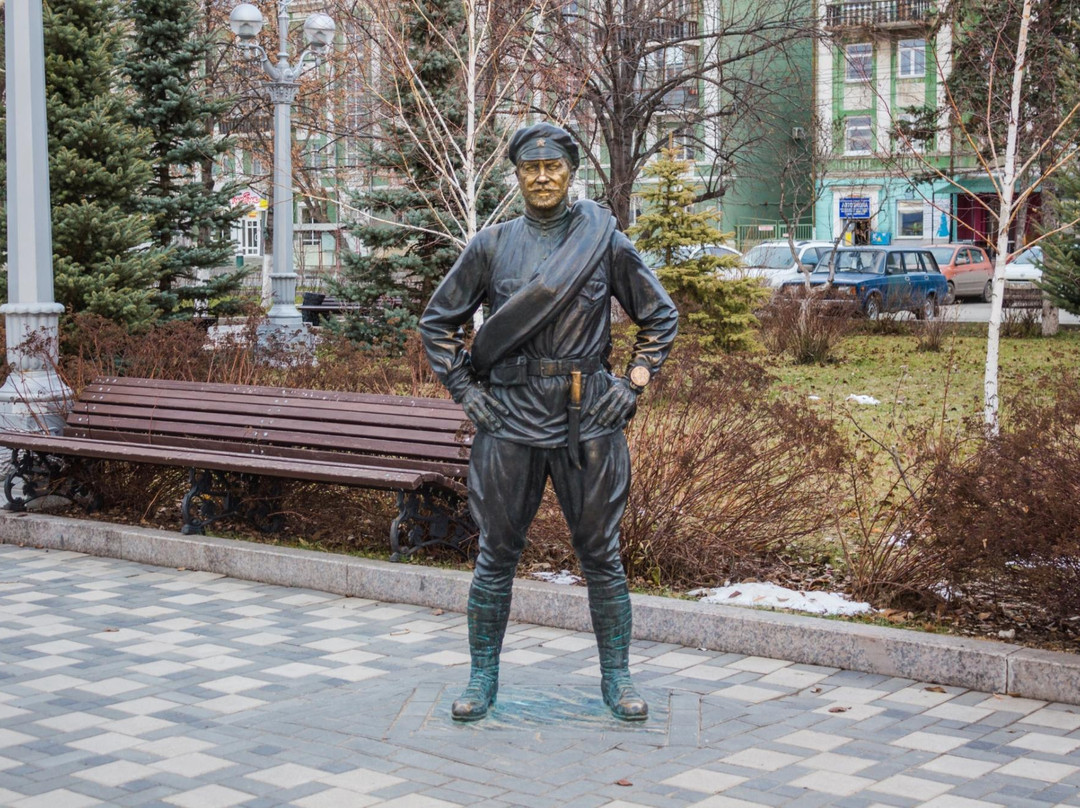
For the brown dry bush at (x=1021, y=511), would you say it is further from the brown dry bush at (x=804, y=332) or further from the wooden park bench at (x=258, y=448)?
the brown dry bush at (x=804, y=332)

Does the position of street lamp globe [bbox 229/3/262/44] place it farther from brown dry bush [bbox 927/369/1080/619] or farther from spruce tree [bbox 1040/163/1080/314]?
brown dry bush [bbox 927/369/1080/619]

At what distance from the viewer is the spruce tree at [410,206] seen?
16.4m

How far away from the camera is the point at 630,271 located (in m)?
5.12

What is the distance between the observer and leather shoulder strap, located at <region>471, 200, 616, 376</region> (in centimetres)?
488

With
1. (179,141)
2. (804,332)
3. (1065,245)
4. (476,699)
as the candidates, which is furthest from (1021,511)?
(1065,245)

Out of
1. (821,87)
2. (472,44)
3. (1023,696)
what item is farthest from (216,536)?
(821,87)

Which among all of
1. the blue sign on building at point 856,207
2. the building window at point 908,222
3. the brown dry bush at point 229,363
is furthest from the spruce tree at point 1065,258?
the building window at point 908,222

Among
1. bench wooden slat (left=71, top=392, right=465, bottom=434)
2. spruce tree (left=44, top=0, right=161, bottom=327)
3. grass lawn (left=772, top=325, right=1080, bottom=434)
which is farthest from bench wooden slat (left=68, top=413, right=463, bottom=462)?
grass lawn (left=772, top=325, right=1080, bottom=434)

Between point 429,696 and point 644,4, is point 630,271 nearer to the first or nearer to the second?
point 429,696

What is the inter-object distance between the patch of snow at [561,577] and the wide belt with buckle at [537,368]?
2.18 m

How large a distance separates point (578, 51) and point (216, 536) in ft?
39.4

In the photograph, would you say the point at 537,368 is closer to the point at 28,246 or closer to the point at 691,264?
the point at 28,246

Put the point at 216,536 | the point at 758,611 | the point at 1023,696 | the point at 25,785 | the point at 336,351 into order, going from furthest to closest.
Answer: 1. the point at 336,351
2. the point at 216,536
3. the point at 758,611
4. the point at 1023,696
5. the point at 25,785

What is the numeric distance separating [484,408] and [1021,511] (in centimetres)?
230
